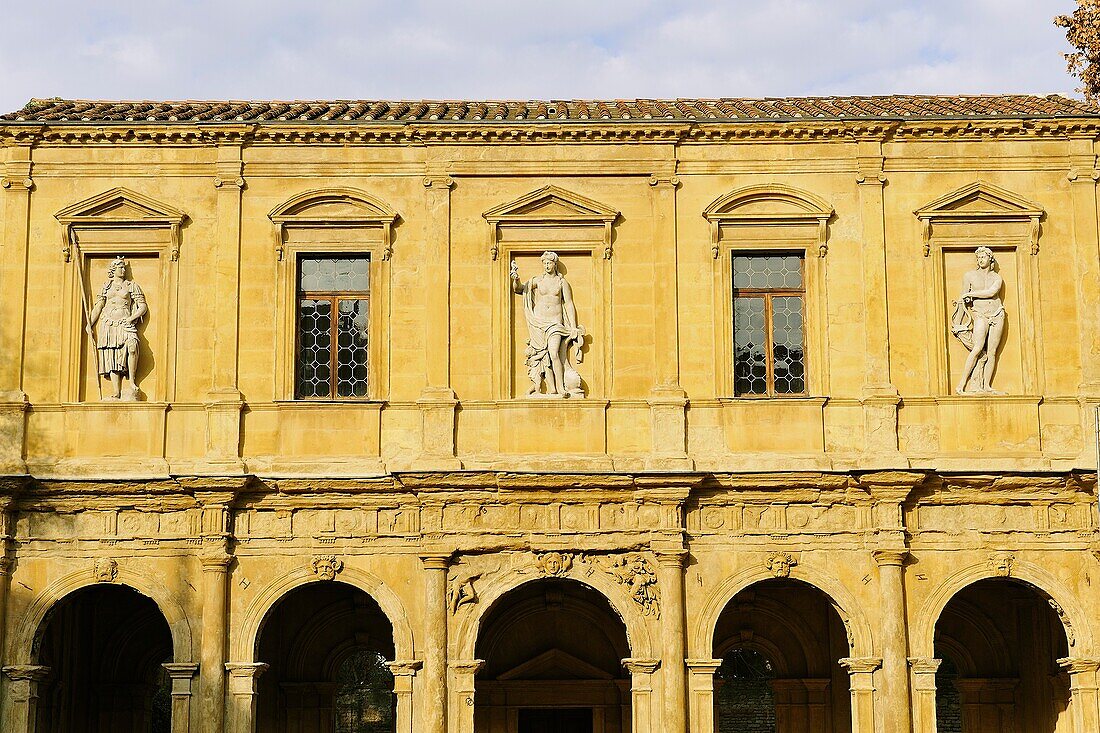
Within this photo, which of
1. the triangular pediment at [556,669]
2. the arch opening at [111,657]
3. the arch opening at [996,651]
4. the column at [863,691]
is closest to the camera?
the column at [863,691]

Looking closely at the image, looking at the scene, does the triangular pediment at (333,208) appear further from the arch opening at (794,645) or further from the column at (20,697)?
the arch opening at (794,645)

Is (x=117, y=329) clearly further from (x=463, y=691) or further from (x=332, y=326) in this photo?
(x=463, y=691)

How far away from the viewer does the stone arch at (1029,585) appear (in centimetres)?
2355

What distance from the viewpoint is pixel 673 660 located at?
23.3m

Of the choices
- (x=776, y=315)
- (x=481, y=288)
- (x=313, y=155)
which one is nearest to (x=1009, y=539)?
(x=776, y=315)

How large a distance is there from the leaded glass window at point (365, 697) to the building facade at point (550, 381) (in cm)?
398

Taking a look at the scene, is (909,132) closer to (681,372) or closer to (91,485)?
(681,372)

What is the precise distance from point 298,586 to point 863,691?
7.97 meters

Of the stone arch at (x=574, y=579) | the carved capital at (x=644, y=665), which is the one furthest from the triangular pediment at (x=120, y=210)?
the carved capital at (x=644, y=665)

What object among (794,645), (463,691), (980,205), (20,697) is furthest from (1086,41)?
(20,697)

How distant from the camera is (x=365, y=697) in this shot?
28.5 metres

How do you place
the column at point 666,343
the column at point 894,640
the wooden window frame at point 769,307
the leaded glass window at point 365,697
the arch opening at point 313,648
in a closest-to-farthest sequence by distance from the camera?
the column at point 894,640 < the column at point 666,343 < the wooden window frame at point 769,307 < the arch opening at point 313,648 < the leaded glass window at point 365,697

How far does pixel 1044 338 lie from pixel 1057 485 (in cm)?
217

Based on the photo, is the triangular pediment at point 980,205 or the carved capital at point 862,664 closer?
the carved capital at point 862,664
